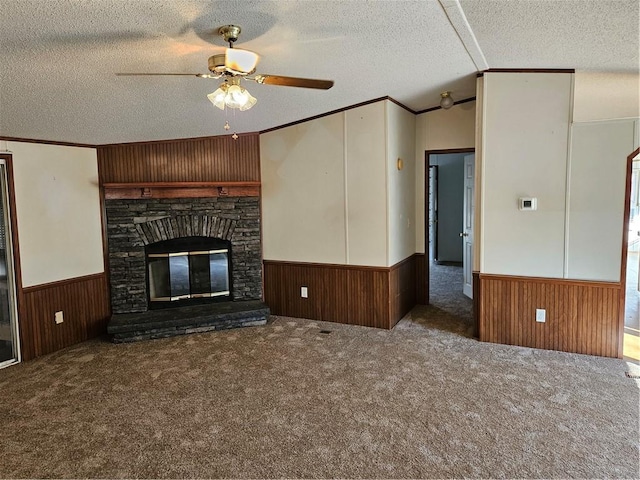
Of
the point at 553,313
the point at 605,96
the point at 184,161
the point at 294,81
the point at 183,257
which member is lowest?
the point at 553,313

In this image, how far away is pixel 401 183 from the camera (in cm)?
491

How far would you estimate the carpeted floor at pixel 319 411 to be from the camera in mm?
2354

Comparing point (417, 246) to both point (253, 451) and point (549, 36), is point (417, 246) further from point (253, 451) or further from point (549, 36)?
point (253, 451)

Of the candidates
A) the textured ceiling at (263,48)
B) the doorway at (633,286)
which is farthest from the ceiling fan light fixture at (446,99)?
the doorway at (633,286)

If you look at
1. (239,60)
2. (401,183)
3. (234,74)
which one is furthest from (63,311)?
(401,183)

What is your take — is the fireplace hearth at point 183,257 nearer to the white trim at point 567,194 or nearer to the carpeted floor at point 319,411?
the carpeted floor at point 319,411

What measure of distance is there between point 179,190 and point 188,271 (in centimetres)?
96

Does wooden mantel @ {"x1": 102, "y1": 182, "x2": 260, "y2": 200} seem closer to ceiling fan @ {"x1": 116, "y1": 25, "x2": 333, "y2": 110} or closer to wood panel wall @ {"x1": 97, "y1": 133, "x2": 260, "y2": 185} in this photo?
wood panel wall @ {"x1": 97, "y1": 133, "x2": 260, "y2": 185}

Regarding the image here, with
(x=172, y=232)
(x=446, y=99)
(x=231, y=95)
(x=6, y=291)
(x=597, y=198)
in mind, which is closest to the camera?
(x=231, y=95)

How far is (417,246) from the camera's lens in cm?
558

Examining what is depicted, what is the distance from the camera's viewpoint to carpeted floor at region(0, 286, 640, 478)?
235 cm

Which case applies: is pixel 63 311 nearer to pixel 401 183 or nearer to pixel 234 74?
pixel 234 74

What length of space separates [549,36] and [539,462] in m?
2.76

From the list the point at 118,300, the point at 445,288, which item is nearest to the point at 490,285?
the point at 445,288
